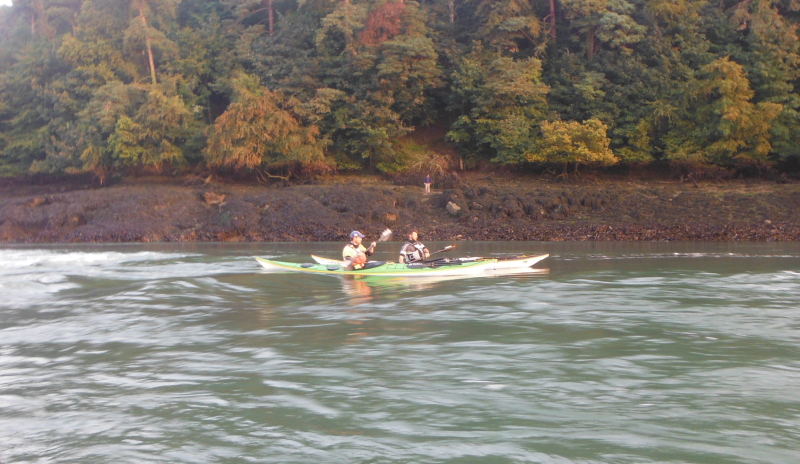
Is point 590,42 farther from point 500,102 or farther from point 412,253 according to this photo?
point 412,253

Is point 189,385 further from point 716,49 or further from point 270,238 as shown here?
point 716,49

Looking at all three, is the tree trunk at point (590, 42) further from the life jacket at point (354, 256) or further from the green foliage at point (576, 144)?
the life jacket at point (354, 256)

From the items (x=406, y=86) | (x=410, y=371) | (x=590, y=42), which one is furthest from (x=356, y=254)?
(x=590, y=42)

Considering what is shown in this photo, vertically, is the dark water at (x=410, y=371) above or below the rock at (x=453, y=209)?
below

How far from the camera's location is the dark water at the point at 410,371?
6.02 meters

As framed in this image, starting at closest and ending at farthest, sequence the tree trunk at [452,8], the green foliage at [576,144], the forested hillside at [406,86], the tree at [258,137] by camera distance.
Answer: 1. the green foliage at [576,144]
2. the forested hillside at [406,86]
3. the tree at [258,137]
4. the tree trunk at [452,8]

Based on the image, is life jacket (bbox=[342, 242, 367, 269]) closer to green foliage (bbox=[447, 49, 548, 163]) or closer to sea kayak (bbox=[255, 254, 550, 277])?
sea kayak (bbox=[255, 254, 550, 277])

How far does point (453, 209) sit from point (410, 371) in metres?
20.8

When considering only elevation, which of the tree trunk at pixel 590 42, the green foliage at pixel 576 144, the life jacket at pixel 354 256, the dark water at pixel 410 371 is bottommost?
the dark water at pixel 410 371

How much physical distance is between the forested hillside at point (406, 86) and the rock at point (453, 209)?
15.3 ft

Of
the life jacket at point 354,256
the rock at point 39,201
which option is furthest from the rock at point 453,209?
the rock at point 39,201

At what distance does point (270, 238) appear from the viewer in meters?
29.3

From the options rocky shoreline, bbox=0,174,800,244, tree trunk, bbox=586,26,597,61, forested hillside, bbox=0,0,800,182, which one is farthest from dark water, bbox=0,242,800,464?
tree trunk, bbox=586,26,597,61

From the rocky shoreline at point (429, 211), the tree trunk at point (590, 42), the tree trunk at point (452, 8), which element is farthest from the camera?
the tree trunk at point (452, 8)
